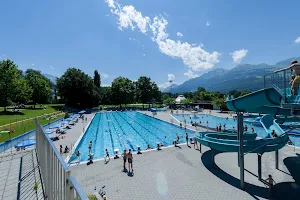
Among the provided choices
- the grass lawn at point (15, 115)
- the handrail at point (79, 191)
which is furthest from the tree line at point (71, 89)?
the handrail at point (79, 191)

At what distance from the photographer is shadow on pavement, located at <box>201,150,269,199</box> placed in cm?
918

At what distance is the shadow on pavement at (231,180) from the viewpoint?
9180 millimetres

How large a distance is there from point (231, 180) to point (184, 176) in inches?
112

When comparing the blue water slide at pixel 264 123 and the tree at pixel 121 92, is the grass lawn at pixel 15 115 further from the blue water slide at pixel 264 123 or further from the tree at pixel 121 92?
the tree at pixel 121 92

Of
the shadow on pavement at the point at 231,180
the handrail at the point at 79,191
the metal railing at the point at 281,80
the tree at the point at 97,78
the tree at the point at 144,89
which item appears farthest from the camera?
the tree at the point at 97,78

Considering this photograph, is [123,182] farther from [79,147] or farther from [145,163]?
[79,147]

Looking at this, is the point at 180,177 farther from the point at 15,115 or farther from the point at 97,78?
the point at 97,78

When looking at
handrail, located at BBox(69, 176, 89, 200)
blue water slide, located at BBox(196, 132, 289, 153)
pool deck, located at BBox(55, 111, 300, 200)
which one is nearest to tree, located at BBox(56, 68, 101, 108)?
pool deck, located at BBox(55, 111, 300, 200)

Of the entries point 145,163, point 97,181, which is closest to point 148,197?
point 97,181

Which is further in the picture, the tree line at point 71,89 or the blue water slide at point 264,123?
the tree line at point 71,89

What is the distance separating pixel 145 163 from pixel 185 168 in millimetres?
3166

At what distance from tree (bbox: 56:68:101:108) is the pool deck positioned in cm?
5364

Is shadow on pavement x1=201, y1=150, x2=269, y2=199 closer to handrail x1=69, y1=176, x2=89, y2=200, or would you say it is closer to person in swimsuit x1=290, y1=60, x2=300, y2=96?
person in swimsuit x1=290, y1=60, x2=300, y2=96

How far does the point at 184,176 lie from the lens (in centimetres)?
1118
